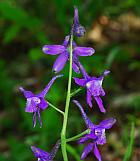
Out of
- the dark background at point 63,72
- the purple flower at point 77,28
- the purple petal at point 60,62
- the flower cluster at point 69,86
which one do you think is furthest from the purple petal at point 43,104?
the dark background at point 63,72

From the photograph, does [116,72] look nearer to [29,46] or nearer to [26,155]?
[29,46]

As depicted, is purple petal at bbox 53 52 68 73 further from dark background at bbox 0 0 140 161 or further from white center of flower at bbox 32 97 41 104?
dark background at bbox 0 0 140 161

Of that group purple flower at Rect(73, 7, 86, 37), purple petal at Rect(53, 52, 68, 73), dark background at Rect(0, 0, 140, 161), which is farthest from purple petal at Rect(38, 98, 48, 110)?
dark background at Rect(0, 0, 140, 161)

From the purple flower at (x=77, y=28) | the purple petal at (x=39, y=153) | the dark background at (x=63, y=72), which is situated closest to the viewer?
the purple flower at (x=77, y=28)

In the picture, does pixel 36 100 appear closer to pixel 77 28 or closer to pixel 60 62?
pixel 60 62

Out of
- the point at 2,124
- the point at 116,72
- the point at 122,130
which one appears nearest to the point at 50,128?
the point at 122,130

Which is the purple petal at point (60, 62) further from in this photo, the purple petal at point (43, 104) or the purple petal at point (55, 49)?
the purple petal at point (43, 104)

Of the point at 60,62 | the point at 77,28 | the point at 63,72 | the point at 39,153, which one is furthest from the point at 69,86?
the point at 63,72
